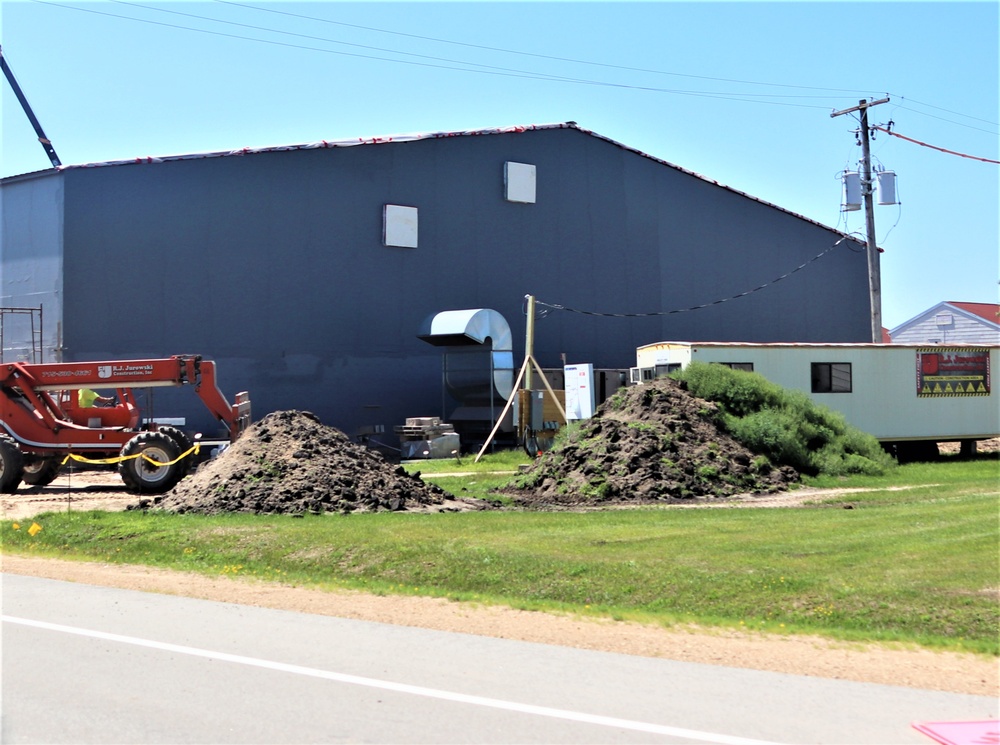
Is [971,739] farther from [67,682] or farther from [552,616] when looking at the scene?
[67,682]

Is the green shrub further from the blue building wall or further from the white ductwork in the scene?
the blue building wall

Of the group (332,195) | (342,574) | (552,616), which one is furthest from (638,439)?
(332,195)

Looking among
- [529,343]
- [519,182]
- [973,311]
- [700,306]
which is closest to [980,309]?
[973,311]

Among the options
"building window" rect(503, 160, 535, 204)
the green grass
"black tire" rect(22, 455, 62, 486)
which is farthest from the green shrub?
"black tire" rect(22, 455, 62, 486)

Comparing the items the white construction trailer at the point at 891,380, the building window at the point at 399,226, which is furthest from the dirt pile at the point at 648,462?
the building window at the point at 399,226

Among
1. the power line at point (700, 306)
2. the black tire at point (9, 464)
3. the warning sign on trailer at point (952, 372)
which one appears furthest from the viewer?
the power line at point (700, 306)

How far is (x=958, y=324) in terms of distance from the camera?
6700 cm

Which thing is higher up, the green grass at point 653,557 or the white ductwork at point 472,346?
the white ductwork at point 472,346

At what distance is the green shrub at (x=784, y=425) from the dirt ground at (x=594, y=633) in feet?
41.7

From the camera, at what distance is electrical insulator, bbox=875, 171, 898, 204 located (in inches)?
1359

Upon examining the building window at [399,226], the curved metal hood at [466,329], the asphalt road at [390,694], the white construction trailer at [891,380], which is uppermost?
the building window at [399,226]

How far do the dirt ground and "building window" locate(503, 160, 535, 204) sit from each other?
24308mm

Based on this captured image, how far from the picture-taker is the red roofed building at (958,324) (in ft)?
213

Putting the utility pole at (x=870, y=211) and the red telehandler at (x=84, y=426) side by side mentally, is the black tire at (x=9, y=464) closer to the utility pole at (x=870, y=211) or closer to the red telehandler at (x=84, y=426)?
the red telehandler at (x=84, y=426)
